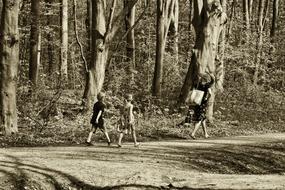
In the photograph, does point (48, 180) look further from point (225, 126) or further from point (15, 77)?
point (225, 126)

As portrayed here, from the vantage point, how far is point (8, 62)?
1534cm

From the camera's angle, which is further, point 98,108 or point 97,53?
point 97,53

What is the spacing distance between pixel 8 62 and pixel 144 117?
650cm

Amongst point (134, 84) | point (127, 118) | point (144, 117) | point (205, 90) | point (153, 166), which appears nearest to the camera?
point (153, 166)

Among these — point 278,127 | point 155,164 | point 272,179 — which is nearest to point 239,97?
point 278,127

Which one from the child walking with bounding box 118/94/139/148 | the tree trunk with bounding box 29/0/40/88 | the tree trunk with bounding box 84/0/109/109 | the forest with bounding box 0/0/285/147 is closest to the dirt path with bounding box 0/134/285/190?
the child walking with bounding box 118/94/139/148

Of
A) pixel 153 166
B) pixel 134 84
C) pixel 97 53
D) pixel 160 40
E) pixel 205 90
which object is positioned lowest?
pixel 134 84

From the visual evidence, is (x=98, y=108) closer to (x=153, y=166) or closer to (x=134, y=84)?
(x=153, y=166)

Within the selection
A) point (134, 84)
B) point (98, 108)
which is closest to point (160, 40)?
point (134, 84)

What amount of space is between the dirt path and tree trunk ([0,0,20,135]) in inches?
91.3

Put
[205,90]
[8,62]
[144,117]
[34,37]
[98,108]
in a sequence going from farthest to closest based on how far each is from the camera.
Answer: [34,37] < [144,117] < [205,90] < [8,62] < [98,108]

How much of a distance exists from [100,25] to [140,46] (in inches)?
621

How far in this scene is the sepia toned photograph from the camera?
1023cm

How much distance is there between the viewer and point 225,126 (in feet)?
64.7
